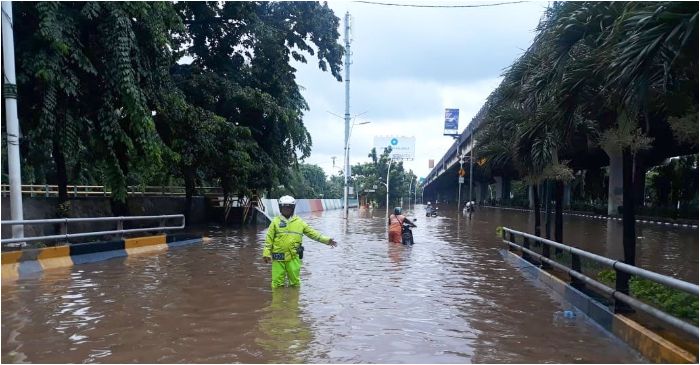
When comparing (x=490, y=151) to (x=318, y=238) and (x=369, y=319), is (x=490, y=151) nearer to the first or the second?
(x=318, y=238)

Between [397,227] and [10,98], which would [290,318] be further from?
[397,227]

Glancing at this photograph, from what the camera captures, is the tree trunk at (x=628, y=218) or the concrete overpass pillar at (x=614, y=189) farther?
the concrete overpass pillar at (x=614, y=189)

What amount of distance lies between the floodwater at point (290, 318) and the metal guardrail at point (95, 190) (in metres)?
11.1

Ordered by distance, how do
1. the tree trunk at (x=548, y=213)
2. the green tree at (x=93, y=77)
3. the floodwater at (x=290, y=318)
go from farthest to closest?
1. the tree trunk at (x=548, y=213)
2. the green tree at (x=93, y=77)
3. the floodwater at (x=290, y=318)

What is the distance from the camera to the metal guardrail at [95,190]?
69.5 ft

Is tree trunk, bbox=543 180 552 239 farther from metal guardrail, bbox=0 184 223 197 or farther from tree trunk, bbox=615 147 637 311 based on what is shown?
metal guardrail, bbox=0 184 223 197

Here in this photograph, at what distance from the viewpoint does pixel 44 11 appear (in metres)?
11.9

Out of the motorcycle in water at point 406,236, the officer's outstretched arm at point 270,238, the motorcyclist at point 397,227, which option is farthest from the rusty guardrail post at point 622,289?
the motorcyclist at point 397,227

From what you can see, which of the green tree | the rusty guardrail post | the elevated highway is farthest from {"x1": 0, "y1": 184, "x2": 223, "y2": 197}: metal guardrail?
the rusty guardrail post

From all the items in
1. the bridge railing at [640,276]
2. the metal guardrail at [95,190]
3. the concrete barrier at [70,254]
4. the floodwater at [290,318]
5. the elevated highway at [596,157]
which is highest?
the elevated highway at [596,157]

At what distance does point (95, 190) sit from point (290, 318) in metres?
20.7

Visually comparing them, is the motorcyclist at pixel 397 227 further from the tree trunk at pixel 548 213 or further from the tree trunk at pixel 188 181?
the tree trunk at pixel 188 181

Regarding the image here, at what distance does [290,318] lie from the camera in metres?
7.10

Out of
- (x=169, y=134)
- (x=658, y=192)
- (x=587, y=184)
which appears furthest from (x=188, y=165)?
(x=587, y=184)
